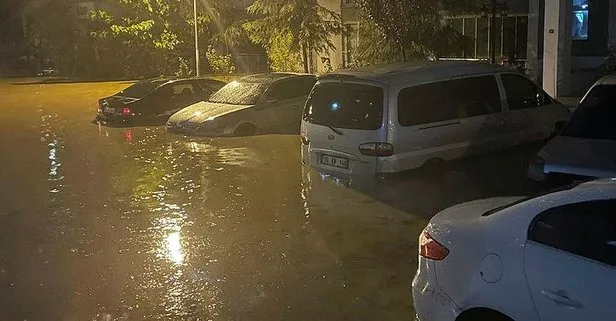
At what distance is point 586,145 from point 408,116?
2.70 metres

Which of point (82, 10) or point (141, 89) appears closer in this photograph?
point (141, 89)

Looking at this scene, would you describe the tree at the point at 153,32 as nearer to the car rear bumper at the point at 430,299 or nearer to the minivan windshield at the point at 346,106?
the minivan windshield at the point at 346,106

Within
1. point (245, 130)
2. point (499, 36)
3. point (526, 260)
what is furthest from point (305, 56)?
point (526, 260)

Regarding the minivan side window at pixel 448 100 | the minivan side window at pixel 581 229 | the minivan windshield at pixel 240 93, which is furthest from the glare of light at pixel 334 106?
the minivan windshield at pixel 240 93

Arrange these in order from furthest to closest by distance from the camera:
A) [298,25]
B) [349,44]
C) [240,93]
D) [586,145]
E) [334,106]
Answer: [349,44] < [298,25] < [240,93] < [334,106] < [586,145]

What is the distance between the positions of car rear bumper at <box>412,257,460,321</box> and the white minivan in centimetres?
530

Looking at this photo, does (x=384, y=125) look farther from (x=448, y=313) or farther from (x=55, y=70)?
(x=55, y=70)

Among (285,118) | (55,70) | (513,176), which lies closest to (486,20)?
(285,118)

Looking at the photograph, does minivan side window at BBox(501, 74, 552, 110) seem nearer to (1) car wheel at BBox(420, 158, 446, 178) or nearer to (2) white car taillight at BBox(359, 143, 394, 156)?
(1) car wheel at BBox(420, 158, 446, 178)

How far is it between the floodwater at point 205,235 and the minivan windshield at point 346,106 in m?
1.12

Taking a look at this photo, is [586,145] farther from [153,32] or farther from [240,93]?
[153,32]

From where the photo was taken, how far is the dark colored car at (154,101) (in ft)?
68.5

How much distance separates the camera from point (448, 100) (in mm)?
10961

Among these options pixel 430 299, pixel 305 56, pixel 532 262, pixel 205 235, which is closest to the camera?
pixel 532 262
